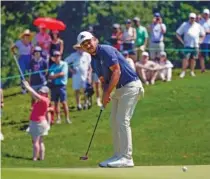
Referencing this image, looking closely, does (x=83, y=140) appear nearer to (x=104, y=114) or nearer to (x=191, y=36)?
(x=104, y=114)

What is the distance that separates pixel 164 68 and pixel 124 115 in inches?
477

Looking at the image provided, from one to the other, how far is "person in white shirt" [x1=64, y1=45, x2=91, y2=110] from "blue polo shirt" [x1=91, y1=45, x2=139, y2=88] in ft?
32.1

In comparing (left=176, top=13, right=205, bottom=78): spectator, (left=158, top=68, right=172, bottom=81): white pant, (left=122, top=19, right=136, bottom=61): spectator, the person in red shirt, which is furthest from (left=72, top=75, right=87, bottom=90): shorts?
the person in red shirt

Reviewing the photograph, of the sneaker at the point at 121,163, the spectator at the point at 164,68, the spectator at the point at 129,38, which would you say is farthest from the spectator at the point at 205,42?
the sneaker at the point at 121,163

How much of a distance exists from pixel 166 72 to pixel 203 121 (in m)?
4.21

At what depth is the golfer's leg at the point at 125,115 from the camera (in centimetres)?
1105

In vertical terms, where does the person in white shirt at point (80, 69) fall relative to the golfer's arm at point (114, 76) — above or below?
below

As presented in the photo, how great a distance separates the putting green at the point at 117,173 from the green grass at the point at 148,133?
4.14 meters

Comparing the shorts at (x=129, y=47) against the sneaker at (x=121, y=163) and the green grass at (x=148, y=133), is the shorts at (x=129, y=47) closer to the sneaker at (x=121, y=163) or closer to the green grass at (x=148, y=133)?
the green grass at (x=148, y=133)

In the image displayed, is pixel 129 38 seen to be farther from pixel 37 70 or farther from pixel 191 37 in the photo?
pixel 37 70

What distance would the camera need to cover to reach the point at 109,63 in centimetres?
1080

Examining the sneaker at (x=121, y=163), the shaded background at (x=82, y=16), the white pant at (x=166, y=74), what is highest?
the sneaker at (x=121, y=163)

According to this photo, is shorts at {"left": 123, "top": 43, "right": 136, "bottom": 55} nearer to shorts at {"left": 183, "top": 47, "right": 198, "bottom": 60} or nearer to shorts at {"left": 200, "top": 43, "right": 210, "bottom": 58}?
shorts at {"left": 183, "top": 47, "right": 198, "bottom": 60}

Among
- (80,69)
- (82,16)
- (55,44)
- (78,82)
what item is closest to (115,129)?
(80,69)
